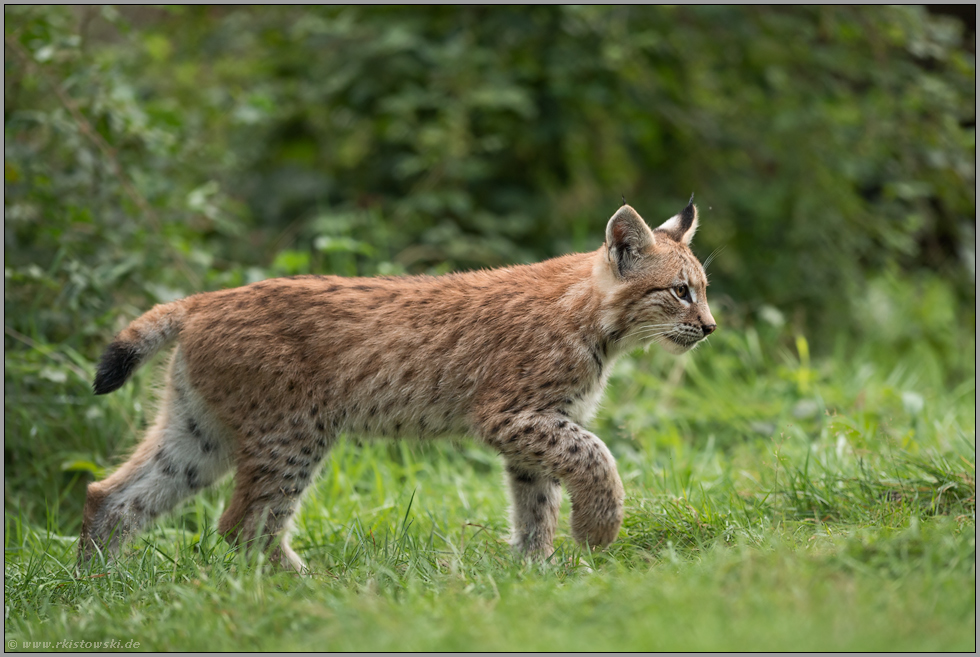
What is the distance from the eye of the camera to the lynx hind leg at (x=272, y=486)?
506 centimetres

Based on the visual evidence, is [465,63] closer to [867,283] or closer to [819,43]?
[819,43]

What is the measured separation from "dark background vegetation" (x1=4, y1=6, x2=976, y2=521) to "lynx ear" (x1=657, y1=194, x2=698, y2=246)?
2589 mm

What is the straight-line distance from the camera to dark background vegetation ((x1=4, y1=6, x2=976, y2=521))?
8703 mm

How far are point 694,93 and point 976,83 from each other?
8.76 feet

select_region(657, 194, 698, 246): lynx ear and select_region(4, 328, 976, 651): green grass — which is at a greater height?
select_region(657, 194, 698, 246): lynx ear

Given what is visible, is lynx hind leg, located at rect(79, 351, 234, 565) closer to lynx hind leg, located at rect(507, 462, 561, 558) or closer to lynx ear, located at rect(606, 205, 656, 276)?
lynx hind leg, located at rect(507, 462, 561, 558)

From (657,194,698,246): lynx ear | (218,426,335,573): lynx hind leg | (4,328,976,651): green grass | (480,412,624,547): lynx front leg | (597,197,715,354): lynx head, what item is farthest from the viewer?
(657,194,698,246): lynx ear

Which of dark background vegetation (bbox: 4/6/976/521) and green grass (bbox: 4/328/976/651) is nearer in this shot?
green grass (bbox: 4/328/976/651)

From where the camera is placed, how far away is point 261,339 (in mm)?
5188

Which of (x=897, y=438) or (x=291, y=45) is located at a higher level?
(x=291, y=45)

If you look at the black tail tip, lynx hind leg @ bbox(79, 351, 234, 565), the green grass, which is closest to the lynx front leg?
the green grass

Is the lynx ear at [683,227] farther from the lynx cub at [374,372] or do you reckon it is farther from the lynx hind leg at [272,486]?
the lynx hind leg at [272,486]

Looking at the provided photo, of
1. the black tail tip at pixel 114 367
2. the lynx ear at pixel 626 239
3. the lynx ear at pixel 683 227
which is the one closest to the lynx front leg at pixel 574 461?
the lynx ear at pixel 626 239

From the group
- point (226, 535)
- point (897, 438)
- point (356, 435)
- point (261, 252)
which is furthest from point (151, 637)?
point (261, 252)
